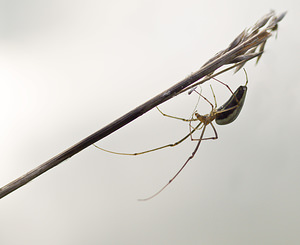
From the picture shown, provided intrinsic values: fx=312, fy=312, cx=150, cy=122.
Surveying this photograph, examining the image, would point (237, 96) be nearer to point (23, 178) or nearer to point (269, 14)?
point (269, 14)

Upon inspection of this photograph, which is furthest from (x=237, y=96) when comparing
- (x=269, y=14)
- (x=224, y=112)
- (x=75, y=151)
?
(x=75, y=151)

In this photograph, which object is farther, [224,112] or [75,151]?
[224,112]

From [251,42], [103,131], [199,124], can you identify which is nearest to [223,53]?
[251,42]

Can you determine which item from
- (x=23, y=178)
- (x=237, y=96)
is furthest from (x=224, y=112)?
(x=23, y=178)

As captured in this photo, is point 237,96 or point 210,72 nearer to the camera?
point 210,72

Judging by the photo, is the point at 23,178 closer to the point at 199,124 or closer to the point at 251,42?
the point at 251,42

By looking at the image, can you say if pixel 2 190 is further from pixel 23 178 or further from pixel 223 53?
pixel 223 53
